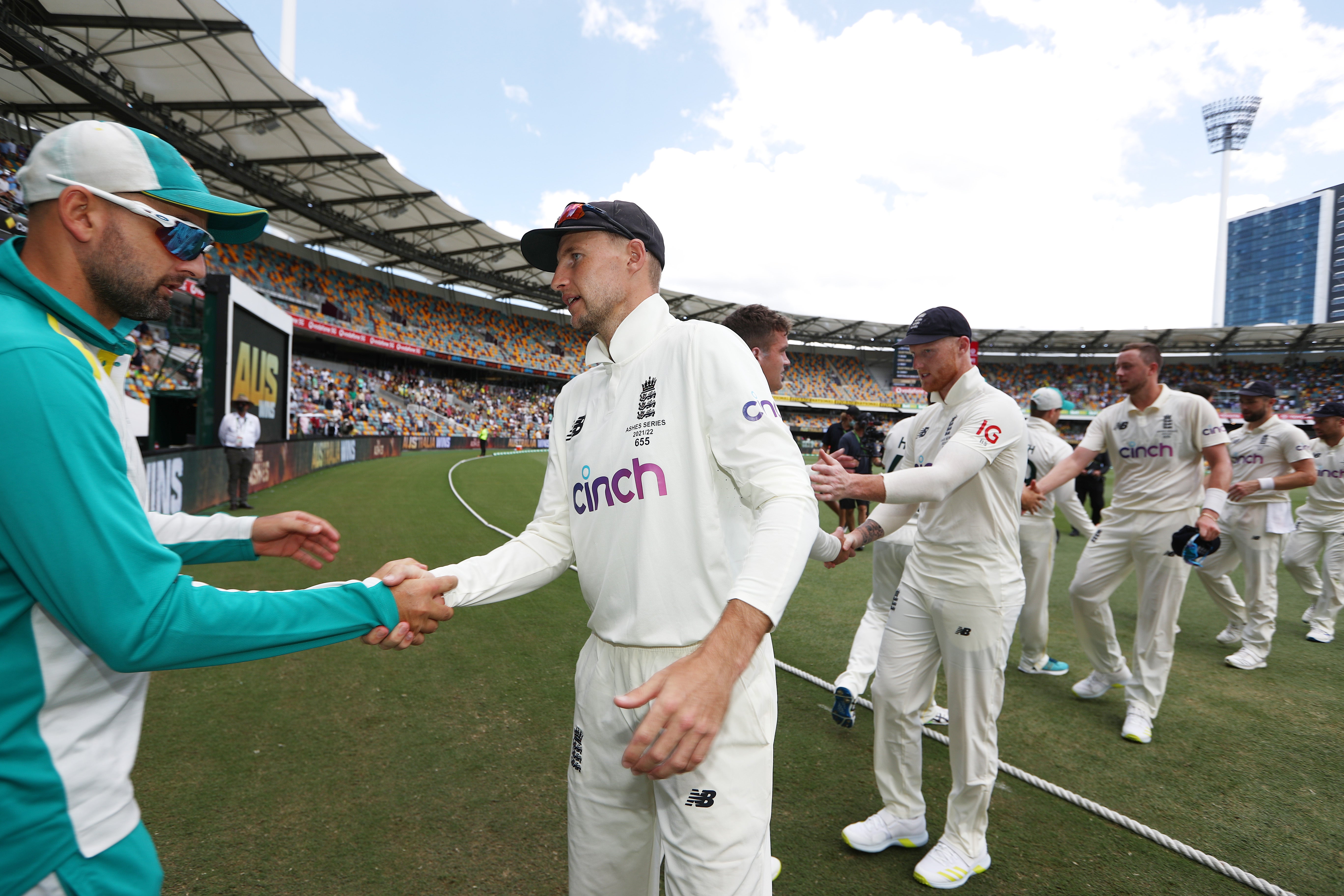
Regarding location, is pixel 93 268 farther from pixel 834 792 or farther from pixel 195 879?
pixel 834 792

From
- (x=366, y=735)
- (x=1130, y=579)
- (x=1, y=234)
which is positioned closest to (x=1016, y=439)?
(x=366, y=735)

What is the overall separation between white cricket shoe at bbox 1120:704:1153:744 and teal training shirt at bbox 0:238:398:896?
509cm

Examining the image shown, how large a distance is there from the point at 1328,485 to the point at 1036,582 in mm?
4341

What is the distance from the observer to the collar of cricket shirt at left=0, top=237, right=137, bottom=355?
1190 mm

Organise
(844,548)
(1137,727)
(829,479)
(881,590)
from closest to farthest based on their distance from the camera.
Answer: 1. (829,479)
2. (844,548)
3. (1137,727)
4. (881,590)

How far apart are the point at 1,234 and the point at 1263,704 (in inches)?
610

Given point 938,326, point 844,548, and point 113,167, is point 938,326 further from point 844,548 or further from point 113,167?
point 113,167

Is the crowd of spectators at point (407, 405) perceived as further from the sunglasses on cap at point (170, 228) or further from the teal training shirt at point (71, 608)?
the teal training shirt at point (71, 608)

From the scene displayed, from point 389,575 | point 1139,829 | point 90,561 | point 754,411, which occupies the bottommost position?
point 1139,829

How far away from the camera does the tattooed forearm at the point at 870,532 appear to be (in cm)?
333

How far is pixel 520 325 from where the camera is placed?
159 feet

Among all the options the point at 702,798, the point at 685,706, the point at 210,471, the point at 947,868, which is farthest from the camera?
the point at 210,471

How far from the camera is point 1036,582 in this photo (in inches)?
226

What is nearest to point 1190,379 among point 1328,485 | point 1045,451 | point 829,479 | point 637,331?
point 1328,485
